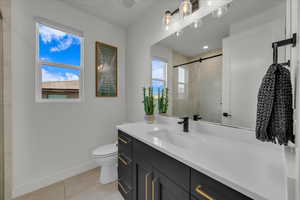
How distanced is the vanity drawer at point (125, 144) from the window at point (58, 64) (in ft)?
3.67

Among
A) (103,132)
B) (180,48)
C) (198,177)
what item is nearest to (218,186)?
(198,177)

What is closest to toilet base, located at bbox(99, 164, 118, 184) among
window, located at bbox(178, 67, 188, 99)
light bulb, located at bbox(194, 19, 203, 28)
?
window, located at bbox(178, 67, 188, 99)

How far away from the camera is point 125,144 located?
4.50 ft

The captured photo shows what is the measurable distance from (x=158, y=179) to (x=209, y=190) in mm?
418

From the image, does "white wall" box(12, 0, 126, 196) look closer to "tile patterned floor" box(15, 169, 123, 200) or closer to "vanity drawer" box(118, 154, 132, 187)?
"tile patterned floor" box(15, 169, 123, 200)

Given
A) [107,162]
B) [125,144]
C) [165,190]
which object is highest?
[125,144]

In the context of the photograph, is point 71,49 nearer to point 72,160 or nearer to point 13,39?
point 13,39

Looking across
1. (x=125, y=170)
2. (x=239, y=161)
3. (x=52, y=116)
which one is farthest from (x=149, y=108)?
(x=52, y=116)

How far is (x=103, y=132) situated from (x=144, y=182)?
4.73 feet

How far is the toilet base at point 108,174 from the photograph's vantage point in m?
1.75

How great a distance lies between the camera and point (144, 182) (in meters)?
1.07

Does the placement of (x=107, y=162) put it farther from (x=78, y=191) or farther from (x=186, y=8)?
(x=186, y=8)

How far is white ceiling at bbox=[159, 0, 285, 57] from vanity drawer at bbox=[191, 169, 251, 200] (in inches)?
43.5

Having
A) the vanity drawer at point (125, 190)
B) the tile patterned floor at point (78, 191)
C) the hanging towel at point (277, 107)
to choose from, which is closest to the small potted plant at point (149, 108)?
the vanity drawer at point (125, 190)
